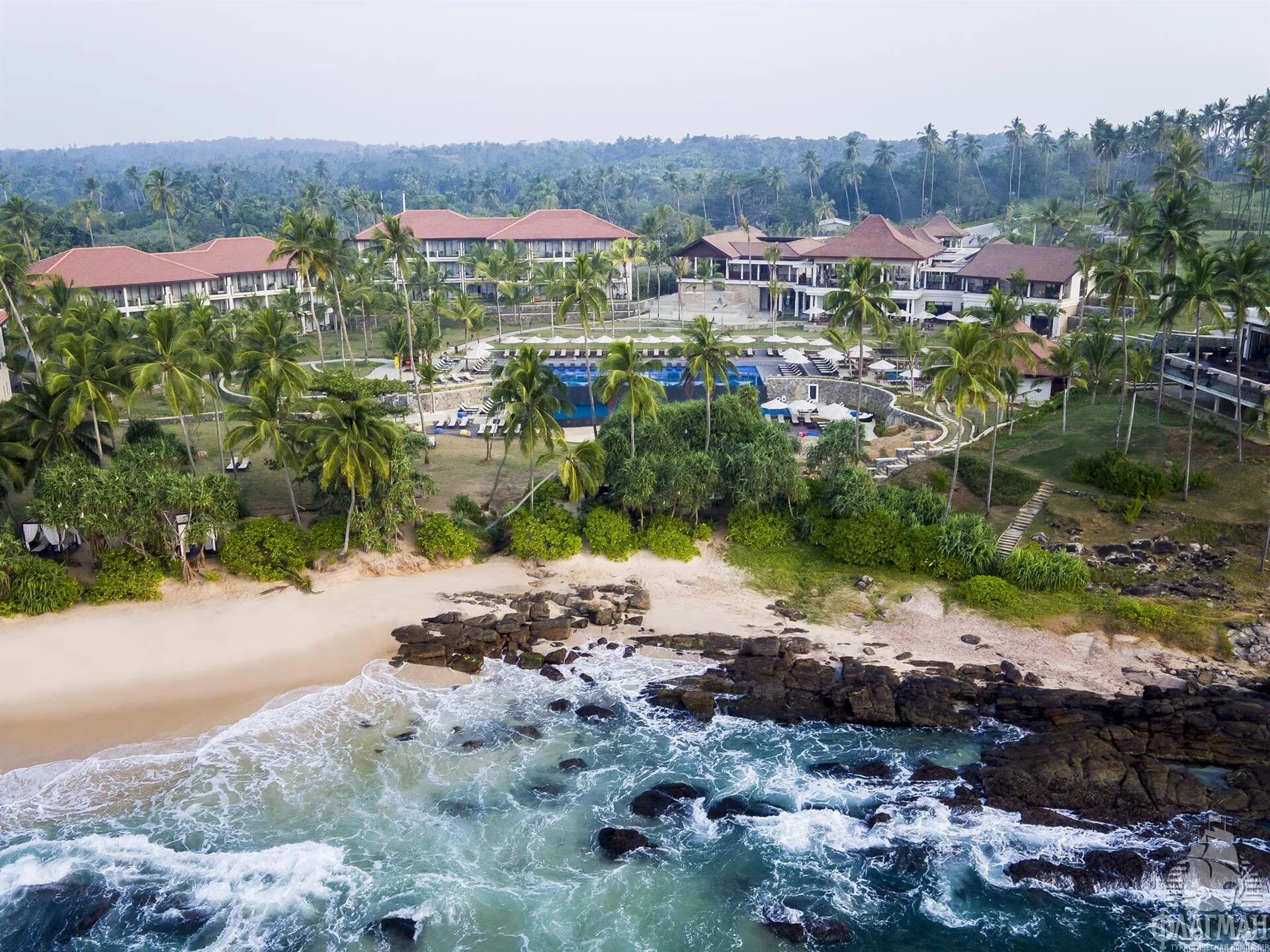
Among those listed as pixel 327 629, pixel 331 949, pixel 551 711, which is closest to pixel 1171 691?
pixel 551 711

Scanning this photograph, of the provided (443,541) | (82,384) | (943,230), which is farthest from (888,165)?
(82,384)

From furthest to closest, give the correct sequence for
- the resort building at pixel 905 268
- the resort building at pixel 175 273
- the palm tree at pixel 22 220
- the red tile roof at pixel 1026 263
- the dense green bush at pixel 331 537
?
the palm tree at pixel 22 220 → the resort building at pixel 175 273 → the resort building at pixel 905 268 → the red tile roof at pixel 1026 263 → the dense green bush at pixel 331 537

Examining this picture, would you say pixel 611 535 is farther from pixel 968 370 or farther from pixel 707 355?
pixel 968 370

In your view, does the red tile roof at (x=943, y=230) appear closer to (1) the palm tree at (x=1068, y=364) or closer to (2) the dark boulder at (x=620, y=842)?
(1) the palm tree at (x=1068, y=364)

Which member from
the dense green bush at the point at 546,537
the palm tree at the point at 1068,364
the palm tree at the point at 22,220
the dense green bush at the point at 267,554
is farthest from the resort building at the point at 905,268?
the palm tree at the point at 22,220

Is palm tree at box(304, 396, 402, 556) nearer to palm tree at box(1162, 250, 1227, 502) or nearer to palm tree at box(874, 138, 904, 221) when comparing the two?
palm tree at box(1162, 250, 1227, 502)

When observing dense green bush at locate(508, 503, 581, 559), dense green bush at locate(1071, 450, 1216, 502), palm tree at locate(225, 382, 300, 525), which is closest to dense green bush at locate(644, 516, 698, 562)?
dense green bush at locate(508, 503, 581, 559)
